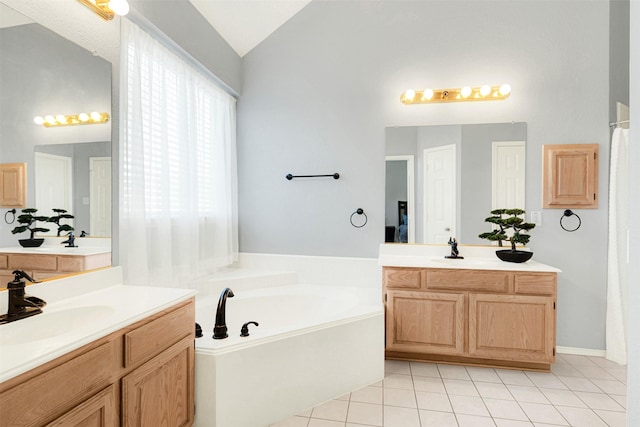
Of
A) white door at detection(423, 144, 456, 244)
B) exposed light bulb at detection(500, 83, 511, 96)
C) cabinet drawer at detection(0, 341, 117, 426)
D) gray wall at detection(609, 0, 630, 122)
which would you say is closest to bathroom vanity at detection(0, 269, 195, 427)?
cabinet drawer at detection(0, 341, 117, 426)

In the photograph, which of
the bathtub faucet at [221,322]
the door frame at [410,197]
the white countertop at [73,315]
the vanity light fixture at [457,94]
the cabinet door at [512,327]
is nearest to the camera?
the white countertop at [73,315]

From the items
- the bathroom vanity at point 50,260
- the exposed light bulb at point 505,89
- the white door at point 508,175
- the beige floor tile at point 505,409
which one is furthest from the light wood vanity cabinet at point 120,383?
the exposed light bulb at point 505,89

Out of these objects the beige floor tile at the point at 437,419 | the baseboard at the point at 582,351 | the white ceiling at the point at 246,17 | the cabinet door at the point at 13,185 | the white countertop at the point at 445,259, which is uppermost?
the white ceiling at the point at 246,17

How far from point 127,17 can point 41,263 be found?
1512mm

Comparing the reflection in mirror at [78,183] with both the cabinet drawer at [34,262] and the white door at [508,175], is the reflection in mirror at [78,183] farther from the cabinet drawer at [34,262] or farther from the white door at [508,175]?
the white door at [508,175]

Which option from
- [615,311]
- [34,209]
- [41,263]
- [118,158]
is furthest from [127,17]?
[615,311]

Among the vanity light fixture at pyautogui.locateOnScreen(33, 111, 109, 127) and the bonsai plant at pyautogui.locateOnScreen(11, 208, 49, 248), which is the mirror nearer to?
the vanity light fixture at pyautogui.locateOnScreen(33, 111, 109, 127)

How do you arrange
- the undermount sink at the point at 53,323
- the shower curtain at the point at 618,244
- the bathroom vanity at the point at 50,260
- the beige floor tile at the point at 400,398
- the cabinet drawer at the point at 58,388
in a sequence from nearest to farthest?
the cabinet drawer at the point at 58,388 < the undermount sink at the point at 53,323 < the bathroom vanity at the point at 50,260 < the beige floor tile at the point at 400,398 < the shower curtain at the point at 618,244

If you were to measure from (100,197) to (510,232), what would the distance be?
3.12 m

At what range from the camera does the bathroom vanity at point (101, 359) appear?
105 centimetres

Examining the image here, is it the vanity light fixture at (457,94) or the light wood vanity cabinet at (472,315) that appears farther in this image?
the vanity light fixture at (457,94)

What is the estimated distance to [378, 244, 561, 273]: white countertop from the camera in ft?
8.94

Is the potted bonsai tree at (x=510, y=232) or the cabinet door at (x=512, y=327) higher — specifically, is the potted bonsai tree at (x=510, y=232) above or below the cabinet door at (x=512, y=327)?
above

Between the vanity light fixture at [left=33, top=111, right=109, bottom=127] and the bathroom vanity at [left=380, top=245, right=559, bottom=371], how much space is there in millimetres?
2161
